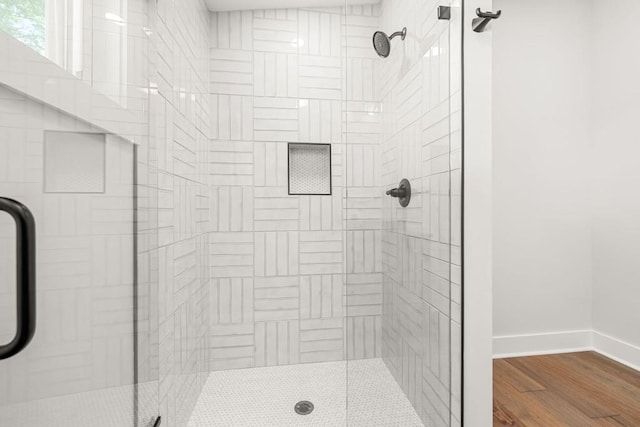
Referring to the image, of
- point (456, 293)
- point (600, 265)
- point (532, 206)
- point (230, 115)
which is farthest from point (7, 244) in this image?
point (600, 265)

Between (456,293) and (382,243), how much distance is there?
1.07 ft

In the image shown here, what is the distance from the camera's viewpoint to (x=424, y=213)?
123 cm

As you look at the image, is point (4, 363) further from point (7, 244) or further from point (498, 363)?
point (498, 363)

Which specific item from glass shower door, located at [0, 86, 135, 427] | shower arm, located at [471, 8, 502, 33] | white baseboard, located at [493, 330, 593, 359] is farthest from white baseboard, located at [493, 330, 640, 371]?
glass shower door, located at [0, 86, 135, 427]

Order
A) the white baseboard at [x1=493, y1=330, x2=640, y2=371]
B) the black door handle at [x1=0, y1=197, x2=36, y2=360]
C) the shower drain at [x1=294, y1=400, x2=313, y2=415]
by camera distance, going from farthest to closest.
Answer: the white baseboard at [x1=493, y1=330, x2=640, y2=371]
the shower drain at [x1=294, y1=400, x2=313, y2=415]
the black door handle at [x1=0, y1=197, x2=36, y2=360]

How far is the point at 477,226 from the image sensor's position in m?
1.26

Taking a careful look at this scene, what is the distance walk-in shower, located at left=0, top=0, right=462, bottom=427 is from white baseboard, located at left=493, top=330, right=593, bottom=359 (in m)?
1.03

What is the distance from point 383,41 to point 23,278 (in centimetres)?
120

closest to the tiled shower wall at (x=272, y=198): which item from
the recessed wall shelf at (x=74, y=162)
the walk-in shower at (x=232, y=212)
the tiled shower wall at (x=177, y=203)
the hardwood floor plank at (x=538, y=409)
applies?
the walk-in shower at (x=232, y=212)

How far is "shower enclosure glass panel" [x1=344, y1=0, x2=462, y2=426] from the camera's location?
3.96 feet

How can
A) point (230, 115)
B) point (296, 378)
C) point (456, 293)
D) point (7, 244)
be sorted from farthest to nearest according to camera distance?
point (230, 115) → point (296, 378) → point (456, 293) → point (7, 244)

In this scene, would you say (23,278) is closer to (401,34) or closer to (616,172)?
(401,34)

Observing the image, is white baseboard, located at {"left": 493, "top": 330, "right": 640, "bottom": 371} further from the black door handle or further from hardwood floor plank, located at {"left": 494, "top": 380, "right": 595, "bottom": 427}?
the black door handle

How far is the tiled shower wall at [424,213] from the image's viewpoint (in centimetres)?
121
